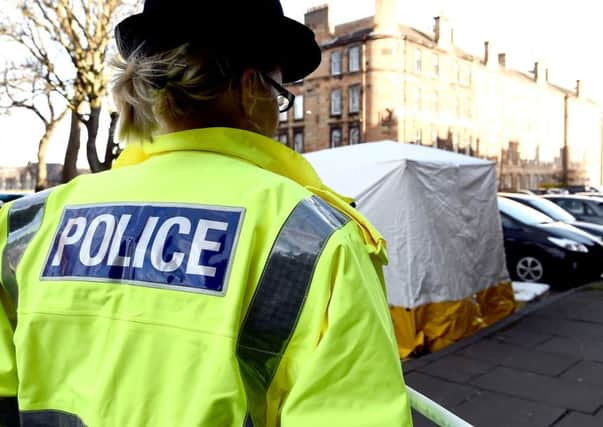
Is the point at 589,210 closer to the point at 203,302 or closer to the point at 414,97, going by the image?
the point at 203,302

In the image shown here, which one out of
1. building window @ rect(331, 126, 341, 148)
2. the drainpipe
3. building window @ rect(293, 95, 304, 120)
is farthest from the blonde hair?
the drainpipe

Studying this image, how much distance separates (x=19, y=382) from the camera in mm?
1194

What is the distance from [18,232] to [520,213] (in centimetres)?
978

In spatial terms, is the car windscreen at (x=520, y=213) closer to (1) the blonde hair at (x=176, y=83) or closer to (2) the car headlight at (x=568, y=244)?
(2) the car headlight at (x=568, y=244)

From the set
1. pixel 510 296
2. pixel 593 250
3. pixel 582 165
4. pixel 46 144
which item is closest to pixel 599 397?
pixel 510 296

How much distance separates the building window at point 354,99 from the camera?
4338 centimetres

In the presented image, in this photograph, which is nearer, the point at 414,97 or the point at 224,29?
the point at 224,29

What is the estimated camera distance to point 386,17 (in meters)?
41.6

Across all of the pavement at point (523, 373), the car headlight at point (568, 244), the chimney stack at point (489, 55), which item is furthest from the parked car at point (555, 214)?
the chimney stack at point (489, 55)

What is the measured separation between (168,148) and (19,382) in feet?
1.85

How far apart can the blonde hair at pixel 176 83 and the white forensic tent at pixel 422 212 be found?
491 cm

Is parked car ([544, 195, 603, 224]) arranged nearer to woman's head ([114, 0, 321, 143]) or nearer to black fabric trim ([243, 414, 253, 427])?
woman's head ([114, 0, 321, 143])

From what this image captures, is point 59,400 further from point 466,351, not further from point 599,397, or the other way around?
point 466,351

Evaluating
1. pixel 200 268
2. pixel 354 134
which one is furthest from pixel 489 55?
pixel 200 268
